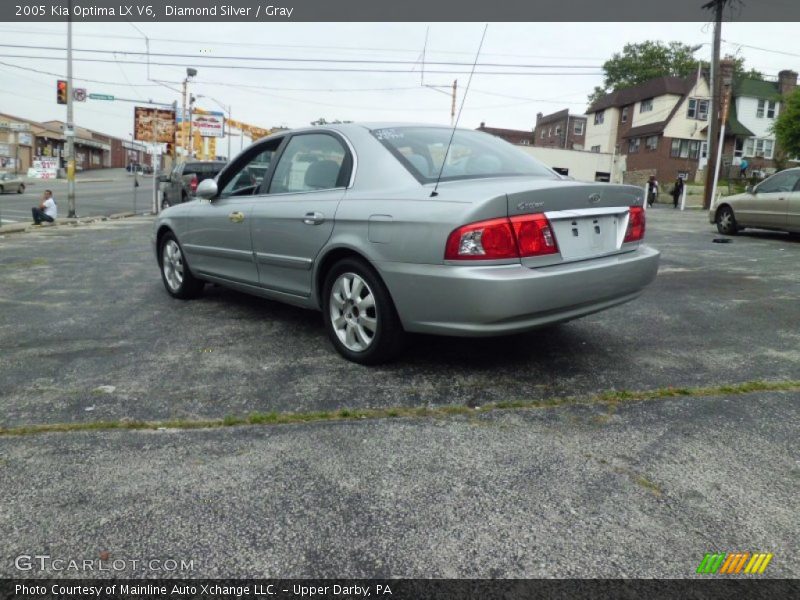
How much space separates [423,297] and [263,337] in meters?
1.76

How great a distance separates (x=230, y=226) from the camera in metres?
5.18

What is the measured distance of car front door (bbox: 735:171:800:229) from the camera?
11.9 metres

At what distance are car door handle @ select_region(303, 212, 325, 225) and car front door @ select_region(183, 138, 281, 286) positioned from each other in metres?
0.83

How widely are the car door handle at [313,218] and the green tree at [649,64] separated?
7174 centimetres

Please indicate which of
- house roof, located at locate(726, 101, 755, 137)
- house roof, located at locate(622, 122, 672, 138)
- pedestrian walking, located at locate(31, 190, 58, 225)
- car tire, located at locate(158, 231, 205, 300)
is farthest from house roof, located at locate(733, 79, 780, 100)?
car tire, located at locate(158, 231, 205, 300)

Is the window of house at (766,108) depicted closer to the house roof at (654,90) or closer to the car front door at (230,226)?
the house roof at (654,90)

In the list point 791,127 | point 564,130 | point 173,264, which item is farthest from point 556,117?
point 173,264

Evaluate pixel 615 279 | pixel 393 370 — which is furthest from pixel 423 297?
pixel 615 279

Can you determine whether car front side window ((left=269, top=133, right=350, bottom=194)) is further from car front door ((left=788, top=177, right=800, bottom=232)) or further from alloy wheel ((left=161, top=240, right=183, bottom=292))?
car front door ((left=788, top=177, right=800, bottom=232))

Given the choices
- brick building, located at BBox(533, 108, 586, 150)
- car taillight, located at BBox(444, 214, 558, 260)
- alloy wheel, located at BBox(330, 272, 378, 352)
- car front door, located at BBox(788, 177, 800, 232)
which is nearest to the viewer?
car taillight, located at BBox(444, 214, 558, 260)

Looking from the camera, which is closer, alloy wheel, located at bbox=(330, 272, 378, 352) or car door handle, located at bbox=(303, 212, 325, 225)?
alloy wheel, located at bbox=(330, 272, 378, 352)

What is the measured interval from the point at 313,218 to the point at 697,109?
52672 millimetres

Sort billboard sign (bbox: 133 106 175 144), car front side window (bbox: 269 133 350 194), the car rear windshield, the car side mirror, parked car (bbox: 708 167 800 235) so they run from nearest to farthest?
A: the car rear windshield
car front side window (bbox: 269 133 350 194)
the car side mirror
parked car (bbox: 708 167 800 235)
billboard sign (bbox: 133 106 175 144)

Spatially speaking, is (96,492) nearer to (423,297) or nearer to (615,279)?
(423,297)
